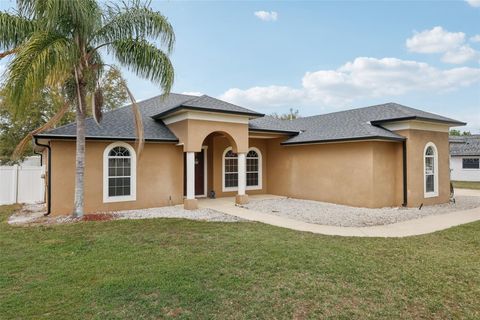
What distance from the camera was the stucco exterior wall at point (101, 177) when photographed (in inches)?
448

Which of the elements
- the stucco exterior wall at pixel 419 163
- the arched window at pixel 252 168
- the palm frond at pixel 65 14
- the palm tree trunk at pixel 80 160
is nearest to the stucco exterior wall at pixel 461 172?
the stucco exterior wall at pixel 419 163

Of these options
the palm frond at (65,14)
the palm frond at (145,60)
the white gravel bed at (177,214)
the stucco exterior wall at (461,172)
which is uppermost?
the palm frond at (65,14)

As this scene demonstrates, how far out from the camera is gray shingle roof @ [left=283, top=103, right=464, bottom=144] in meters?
13.2

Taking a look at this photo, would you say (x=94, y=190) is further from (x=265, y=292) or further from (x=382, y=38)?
(x=382, y=38)

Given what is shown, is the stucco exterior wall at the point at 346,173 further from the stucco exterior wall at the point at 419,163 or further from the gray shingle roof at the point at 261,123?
the gray shingle roof at the point at 261,123

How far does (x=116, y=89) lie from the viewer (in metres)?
25.7

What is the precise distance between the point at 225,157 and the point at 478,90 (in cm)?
Result: 2062

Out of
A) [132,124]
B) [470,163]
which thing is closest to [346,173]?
[132,124]

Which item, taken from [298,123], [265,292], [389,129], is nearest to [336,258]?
[265,292]

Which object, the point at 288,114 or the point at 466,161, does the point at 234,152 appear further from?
the point at 288,114

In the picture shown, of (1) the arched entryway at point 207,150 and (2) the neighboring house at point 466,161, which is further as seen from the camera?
(2) the neighboring house at point 466,161

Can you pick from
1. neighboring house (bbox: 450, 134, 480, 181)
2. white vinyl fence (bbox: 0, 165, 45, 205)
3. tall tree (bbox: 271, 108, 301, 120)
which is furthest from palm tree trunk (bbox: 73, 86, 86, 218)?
tall tree (bbox: 271, 108, 301, 120)

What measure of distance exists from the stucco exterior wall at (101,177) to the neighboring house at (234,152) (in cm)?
3

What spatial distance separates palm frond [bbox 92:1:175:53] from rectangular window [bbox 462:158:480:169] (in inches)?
1437
